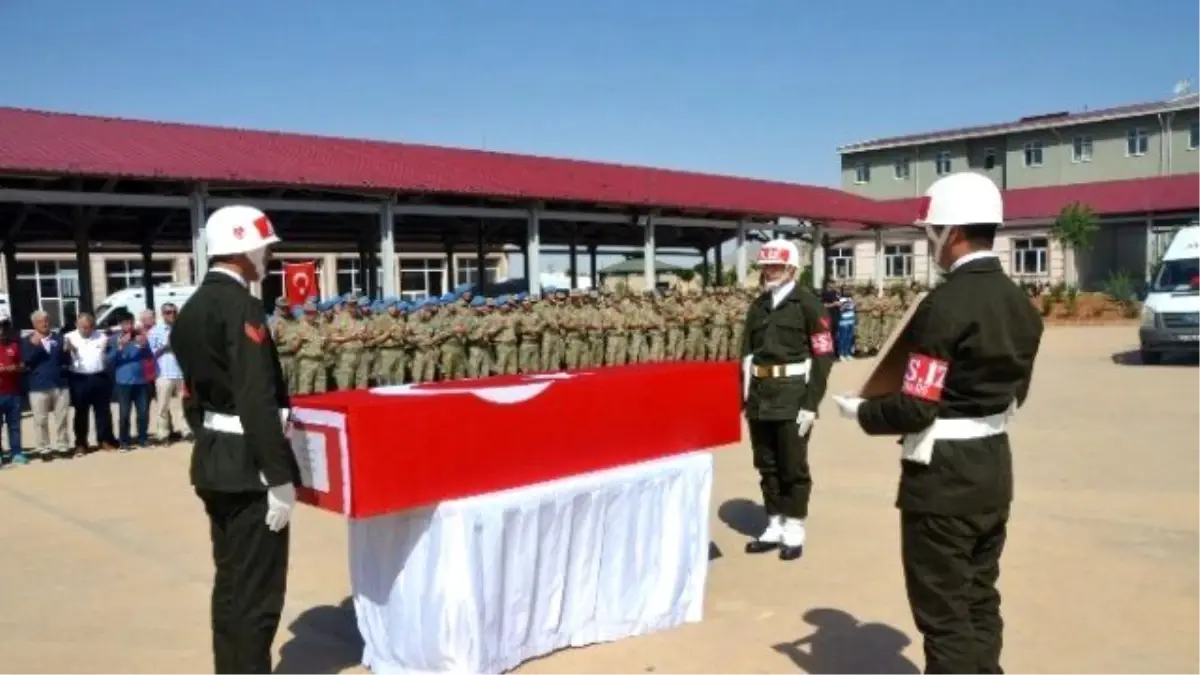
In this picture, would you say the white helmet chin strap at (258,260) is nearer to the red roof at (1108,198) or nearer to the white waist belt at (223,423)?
the white waist belt at (223,423)

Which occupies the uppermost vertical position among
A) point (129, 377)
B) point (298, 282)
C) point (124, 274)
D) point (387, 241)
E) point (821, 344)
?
point (124, 274)

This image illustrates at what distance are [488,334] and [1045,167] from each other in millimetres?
33825

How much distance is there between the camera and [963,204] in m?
2.89

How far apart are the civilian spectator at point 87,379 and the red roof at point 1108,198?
23066mm

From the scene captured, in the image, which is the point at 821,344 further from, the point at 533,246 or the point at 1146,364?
the point at 1146,364

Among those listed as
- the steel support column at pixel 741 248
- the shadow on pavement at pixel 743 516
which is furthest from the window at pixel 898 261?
the shadow on pavement at pixel 743 516

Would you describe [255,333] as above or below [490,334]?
above

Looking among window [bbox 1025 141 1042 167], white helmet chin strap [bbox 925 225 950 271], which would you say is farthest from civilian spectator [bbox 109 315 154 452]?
window [bbox 1025 141 1042 167]

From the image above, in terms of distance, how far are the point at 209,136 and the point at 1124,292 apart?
1049 inches

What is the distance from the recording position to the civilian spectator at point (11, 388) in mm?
8820

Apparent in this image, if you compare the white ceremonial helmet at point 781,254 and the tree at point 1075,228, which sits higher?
the tree at point 1075,228

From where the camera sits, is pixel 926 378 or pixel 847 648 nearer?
pixel 926 378

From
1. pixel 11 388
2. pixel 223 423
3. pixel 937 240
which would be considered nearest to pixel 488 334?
pixel 11 388

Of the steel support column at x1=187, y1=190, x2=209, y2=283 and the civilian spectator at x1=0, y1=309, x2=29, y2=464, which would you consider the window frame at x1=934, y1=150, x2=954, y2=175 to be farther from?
the civilian spectator at x1=0, y1=309, x2=29, y2=464
